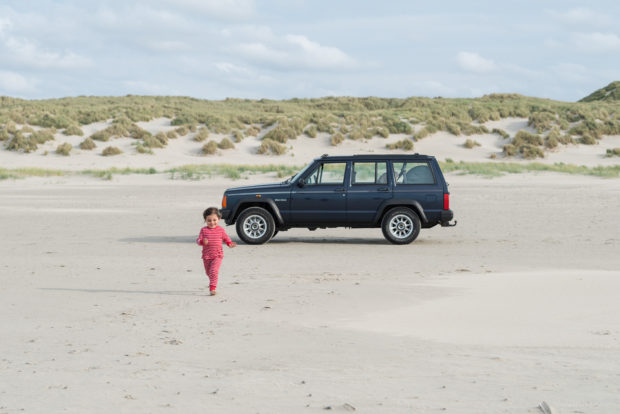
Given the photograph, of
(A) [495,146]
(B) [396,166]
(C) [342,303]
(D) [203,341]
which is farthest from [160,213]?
(A) [495,146]

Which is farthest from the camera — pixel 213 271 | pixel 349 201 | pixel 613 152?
pixel 613 152

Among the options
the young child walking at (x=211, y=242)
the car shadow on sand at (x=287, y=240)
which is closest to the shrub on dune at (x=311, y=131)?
the car shadow on sand at (x=287, y=240)

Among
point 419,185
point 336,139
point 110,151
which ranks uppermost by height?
point 336,139

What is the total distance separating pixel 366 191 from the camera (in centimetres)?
1797

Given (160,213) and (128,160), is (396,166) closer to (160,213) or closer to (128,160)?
(160,213)

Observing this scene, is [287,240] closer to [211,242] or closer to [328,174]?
[328,174]

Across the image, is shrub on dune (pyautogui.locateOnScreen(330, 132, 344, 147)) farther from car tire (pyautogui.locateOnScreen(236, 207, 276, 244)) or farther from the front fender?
car tire (pyautogui.locateOnScreen(236, 207, 276, 244))

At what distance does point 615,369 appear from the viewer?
24.5 feet

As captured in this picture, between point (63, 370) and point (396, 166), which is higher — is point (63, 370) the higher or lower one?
the lower one

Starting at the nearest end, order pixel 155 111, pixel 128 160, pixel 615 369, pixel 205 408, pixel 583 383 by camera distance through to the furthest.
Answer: pixel 205 408
pixel 583 383
pixel 615 369
pixel 128 160
pixel 155 111

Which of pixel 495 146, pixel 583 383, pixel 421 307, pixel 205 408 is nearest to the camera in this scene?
pixel 205 408

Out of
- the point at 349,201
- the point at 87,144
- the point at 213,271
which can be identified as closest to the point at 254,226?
the point at 349,201

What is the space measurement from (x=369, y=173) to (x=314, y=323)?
8.77 meters

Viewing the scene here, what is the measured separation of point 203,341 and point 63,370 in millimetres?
1561
